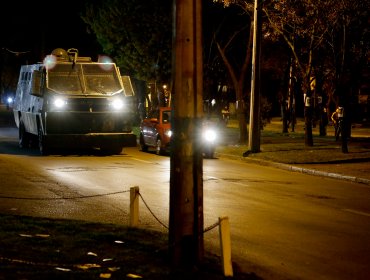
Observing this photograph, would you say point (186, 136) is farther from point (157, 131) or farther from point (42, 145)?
point (157, 131)

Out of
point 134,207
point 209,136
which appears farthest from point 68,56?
point 134,207

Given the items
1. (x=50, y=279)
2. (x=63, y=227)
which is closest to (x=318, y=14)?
(x=63, y=227)

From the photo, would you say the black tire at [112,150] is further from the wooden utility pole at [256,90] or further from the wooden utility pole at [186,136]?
the wooden utility pole at [186,136]

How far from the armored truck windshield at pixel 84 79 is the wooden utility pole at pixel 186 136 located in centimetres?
1578

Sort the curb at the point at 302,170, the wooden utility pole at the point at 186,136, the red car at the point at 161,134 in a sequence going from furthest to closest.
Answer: the red car at the point at 161,134 → the curb at the point at 302,170 → the wooden utility pole at the point at 186,136

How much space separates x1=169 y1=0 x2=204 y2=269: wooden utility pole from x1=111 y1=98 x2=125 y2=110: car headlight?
15.7 m

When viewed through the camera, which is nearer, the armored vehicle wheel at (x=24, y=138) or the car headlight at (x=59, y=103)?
the car headlight at (x=59, y=103)

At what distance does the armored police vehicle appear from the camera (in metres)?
23.2

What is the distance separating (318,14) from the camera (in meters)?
25.4

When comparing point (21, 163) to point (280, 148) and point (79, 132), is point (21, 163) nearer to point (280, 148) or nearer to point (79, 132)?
point (79, 132)

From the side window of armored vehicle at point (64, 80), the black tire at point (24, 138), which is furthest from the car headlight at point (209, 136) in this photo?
the black tire at point (24, 138)

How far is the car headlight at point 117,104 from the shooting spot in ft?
78.0

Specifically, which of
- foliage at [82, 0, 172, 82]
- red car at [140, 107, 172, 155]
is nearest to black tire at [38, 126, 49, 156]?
red car at [140, 107, 172, 155]

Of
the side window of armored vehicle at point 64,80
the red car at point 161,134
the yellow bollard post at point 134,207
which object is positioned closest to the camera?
the yellow bollard post at point 134,207
